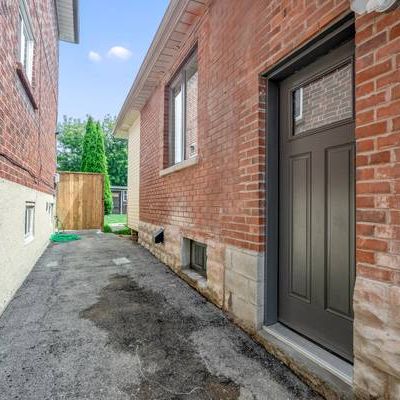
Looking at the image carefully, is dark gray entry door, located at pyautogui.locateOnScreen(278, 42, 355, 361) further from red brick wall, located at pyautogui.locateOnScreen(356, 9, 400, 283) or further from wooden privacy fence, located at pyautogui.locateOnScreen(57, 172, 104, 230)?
wooden privacy fence, located at pyautogui.locateOnScreen(57, 172, 104, 230)

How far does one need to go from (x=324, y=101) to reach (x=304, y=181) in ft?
2.03

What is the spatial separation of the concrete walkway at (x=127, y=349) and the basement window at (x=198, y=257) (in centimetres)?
42

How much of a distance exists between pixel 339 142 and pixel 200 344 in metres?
1.88

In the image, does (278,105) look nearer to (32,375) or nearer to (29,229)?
(32,375)

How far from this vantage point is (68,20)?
795 cm

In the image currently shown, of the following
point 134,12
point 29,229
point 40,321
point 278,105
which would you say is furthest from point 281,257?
point 134,12

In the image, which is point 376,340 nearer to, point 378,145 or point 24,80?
point 378,145

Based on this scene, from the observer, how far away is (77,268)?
193 inches

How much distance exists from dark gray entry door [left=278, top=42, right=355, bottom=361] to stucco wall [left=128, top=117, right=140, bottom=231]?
21.3 ft

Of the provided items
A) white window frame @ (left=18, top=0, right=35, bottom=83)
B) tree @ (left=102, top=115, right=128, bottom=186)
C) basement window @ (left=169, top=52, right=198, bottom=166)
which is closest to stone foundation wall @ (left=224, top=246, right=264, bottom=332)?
basement window @ (left=169, top=52, right=198, bottom=166)

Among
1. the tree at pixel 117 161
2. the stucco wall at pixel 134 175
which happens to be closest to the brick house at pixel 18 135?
the stucco wall at pixel 134 175

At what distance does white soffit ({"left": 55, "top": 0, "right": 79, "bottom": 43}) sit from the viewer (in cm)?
727

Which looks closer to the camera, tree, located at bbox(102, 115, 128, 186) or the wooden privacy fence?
the wooden privacy fence

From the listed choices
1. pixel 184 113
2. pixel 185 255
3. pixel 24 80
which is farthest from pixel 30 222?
pixel 184 113
